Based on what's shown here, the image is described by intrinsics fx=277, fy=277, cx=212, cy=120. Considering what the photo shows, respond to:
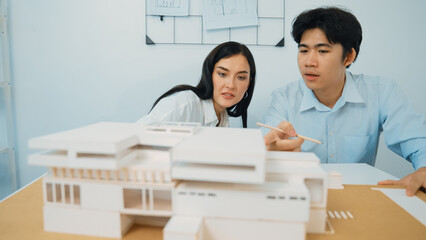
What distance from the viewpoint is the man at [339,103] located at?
53.2 inches

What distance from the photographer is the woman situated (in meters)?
1.43

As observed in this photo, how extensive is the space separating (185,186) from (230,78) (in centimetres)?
92

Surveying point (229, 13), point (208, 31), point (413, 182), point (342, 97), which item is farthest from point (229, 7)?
point (413, 182)

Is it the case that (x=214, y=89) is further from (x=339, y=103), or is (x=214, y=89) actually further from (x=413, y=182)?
(x=413, y=182)

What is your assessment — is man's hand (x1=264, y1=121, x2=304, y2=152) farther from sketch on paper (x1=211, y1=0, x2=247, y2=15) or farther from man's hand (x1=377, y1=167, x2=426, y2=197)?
sketch on paper (x1=211, y1=0, x2=247, y2=15)

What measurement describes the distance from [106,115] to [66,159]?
4.62 ft

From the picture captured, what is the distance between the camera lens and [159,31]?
1854mm

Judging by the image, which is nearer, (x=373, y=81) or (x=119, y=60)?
(x=373, y=81)

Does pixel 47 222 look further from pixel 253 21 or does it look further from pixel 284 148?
pixel 253 21

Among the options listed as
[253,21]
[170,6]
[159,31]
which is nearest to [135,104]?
[159,31]

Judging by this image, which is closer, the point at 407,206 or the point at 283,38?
the point at 407,206

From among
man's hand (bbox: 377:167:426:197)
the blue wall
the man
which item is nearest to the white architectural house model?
man's hand (bbox: 377:167:426:197)

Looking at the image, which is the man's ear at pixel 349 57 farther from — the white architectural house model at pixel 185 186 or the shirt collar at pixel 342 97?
the white architectural house model at pixel 185 186

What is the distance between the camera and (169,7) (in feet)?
5.92
